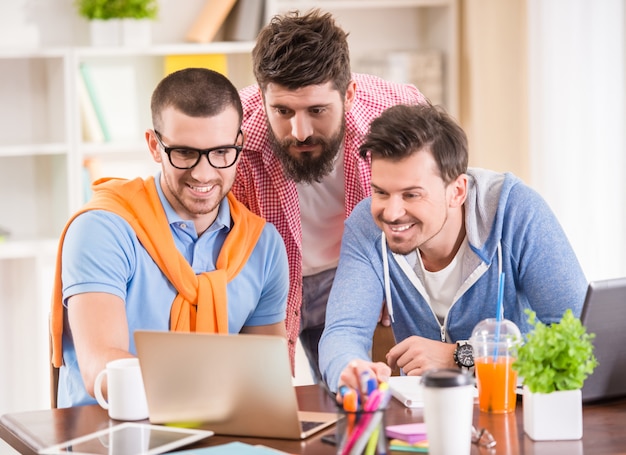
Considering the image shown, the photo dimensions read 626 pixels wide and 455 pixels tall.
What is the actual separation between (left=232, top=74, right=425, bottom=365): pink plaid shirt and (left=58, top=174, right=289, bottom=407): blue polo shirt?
0.29 metres

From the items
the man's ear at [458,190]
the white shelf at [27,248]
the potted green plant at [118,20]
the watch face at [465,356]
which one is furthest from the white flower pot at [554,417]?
the potted green plant at [118,20]

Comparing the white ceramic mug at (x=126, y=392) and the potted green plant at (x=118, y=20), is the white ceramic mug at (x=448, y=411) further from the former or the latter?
the potted green plant at (x=118, y=20)

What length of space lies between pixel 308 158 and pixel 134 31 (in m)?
1.68

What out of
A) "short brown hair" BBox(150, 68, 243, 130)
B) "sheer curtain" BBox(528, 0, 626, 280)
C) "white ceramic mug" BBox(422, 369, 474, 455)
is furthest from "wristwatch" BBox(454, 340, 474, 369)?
"sheer curtain" BBox(528, 0, 626, 280)

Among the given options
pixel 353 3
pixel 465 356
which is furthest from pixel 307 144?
pixel 353 3

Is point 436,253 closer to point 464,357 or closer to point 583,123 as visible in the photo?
point 464,357

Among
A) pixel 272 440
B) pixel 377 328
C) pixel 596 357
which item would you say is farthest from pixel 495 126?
pixel 272 440

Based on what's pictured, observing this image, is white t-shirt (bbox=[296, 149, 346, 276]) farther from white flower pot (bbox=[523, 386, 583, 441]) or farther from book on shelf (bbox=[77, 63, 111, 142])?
book on shelf (bbox=[77, 63, 111, 142])

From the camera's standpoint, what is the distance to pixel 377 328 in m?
2.48

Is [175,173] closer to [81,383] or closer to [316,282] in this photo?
[81,383]

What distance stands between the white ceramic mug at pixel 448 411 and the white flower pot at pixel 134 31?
8.73ft

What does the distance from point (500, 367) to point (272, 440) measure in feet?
1.37

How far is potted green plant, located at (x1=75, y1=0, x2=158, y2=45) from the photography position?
12.6 ft

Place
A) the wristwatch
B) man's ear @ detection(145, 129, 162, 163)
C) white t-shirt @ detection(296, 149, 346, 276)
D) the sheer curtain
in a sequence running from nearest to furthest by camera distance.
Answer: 1. the wristwatch
2. man's ear @ detection(145, 129, 162, 163)
3. white t-shirt @ detection(296, 149, 346, 276)
4. the sheer curtain
